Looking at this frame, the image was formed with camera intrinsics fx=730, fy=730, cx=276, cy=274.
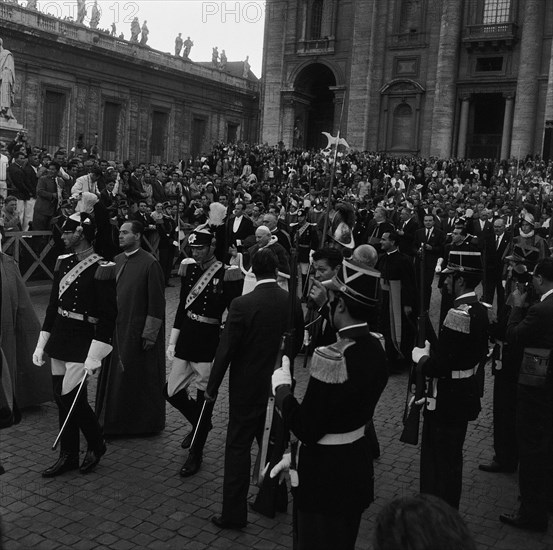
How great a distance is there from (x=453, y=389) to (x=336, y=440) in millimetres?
1738

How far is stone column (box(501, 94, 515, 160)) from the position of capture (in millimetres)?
42938

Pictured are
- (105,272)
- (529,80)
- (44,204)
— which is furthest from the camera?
(529,80)

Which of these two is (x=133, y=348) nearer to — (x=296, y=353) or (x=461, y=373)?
(x=296, y=353)

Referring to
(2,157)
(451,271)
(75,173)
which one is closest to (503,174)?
(75,173)

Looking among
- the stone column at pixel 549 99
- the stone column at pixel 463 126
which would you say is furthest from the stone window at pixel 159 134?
the stone column at pixel 549 99

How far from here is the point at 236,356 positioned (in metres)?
5.35

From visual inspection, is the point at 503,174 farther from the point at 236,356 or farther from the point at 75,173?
the point at 236,356

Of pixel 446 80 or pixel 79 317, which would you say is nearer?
pixel 79 317

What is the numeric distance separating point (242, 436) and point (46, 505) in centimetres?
155

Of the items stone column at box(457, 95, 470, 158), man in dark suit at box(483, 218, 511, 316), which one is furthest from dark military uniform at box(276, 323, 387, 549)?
stone column at box(457, 95, 470, 158)

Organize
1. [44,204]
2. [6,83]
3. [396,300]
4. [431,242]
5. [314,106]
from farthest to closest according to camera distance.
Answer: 1. [314,106]
2. [6,83]
3. [44,204]
4. [431,242]
5. [396,300]

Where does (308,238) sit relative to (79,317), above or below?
above

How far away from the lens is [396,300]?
31.9 ft

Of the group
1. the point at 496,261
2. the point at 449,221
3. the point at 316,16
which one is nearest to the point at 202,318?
the point at 496,261
